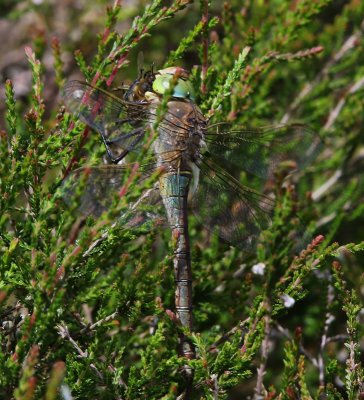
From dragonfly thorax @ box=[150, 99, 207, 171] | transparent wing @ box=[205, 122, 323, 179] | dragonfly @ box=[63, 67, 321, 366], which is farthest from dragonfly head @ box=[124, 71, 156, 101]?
transparent wing @ box=[205, 122, 323, 179]

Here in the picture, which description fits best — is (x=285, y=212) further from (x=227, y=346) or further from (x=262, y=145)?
(x=262, y=145)

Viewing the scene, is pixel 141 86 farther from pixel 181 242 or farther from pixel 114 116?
pixel 181 242

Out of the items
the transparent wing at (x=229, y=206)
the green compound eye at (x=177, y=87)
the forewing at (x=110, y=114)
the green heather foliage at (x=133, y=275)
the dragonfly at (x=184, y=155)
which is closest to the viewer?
the green heather foliage at (x=133, y=275)

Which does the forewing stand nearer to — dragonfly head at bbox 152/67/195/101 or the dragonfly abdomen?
dragonfly head at bbox 152/67/195/101

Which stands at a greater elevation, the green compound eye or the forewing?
the green compound eye

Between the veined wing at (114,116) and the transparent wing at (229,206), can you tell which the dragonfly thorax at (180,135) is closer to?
the veined wing at (114,116)

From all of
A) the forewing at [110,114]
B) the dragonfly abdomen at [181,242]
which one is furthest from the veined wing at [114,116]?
the dragonfly abdomen at [181,242]

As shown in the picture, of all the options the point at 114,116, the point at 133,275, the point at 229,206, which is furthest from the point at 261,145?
the point at 133,275
